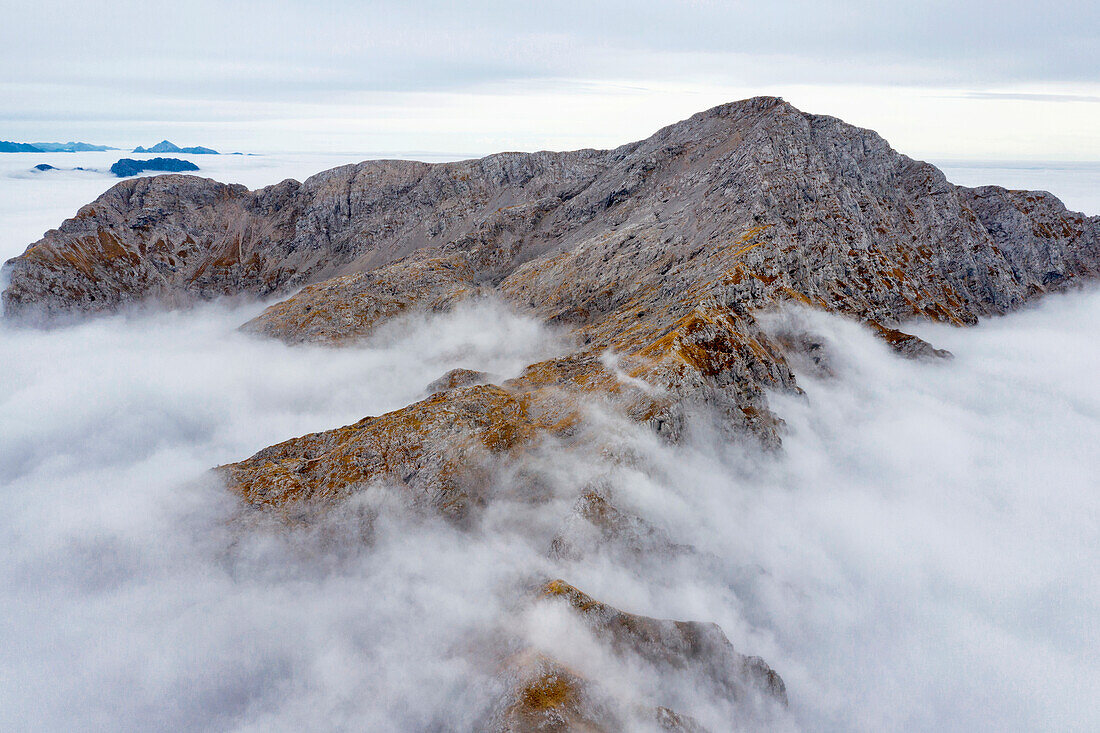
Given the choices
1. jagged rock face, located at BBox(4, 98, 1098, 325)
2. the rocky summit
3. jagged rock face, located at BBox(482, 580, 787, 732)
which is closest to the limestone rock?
jagged rock face, located at BBox(482, 580, 787, 732)

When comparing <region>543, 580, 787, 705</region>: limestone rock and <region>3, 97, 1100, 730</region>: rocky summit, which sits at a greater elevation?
<region>3, 97, 1100, 730</region>: rocky summit

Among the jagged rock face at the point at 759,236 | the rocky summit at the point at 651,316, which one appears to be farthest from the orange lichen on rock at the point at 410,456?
the jagged rock face at the point at 759,236

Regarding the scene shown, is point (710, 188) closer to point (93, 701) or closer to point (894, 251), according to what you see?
point (894, 251)

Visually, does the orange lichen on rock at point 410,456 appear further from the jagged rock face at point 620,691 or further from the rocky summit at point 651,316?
the jagged rock face at point 620,691

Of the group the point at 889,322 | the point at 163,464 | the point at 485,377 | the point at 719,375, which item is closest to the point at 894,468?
the point at 889,322

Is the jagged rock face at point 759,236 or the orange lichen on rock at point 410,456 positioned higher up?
the jagged rock face at point 759,236

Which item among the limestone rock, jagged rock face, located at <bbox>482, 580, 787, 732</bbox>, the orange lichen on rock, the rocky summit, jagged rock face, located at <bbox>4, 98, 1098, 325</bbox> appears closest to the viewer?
jagged rock face, located at <bbox>482, 580, 787, 732</bbox>

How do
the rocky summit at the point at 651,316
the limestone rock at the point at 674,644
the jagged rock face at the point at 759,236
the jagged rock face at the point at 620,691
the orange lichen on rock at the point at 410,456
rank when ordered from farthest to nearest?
1. the jagged rock face at the point at 759,236
2. the orange lichen on rock at the point at 410,456
3. the rocky summit at the point at 651,316
4. the limestone rock at the point at 674,644
5. the jagged rock face at the point at 620,691

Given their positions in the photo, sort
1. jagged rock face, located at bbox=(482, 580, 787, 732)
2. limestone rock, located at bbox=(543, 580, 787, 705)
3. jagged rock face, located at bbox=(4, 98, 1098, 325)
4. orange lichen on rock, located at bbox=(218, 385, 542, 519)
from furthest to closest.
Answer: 1. jagged rock face, located at bbox=(4, 98, 1098, 325)
2. orange lichen on rock, located at bbox=(218, 385, 542, 519)
3. limestone rock, located at bbox=(543, 580, 787, 705)
4. jagged rock face, located at bbox=(482, 580, 787, 732)

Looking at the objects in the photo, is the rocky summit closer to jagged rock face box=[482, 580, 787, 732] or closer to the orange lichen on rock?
jagged rock face box=[482, 580, 787, 732]
